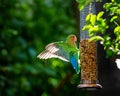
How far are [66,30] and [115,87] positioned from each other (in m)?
3.56

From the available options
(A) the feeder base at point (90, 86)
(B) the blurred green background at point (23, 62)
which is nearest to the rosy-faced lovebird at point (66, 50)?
(A) the feeder base at point (90, 86)

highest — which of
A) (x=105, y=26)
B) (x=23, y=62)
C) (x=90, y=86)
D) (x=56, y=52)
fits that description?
(x=23, y=62)

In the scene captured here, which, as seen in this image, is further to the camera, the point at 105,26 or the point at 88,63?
the point at 88,63

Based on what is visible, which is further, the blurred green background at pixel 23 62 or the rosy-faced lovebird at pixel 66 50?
the blurred green background at pixel 23 62

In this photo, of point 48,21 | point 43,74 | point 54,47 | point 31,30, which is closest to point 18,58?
point 43,74

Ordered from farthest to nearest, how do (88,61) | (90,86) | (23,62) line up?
(23,62) < (88,61) < (90,86)

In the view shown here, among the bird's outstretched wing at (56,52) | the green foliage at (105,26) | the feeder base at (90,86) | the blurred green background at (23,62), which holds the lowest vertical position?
the feeder base at (90,86)

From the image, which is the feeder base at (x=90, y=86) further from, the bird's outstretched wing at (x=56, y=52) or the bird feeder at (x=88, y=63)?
the bird's outstretched wing at (x=56, y=52)

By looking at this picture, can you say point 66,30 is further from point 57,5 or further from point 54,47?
point 54,47

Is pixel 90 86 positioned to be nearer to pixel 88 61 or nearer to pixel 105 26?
pixel 88 61

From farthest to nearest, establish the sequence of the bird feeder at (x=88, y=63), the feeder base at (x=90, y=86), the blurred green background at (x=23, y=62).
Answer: the blurred green background at (x=23, y=62)
the bird feeder at (x=88, y=63)
the feeder base at (x=90, y=86)

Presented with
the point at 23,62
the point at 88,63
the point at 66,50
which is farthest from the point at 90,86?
the point at 23,62

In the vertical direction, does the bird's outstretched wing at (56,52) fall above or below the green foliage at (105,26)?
below

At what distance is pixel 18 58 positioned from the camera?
26.9 ft
